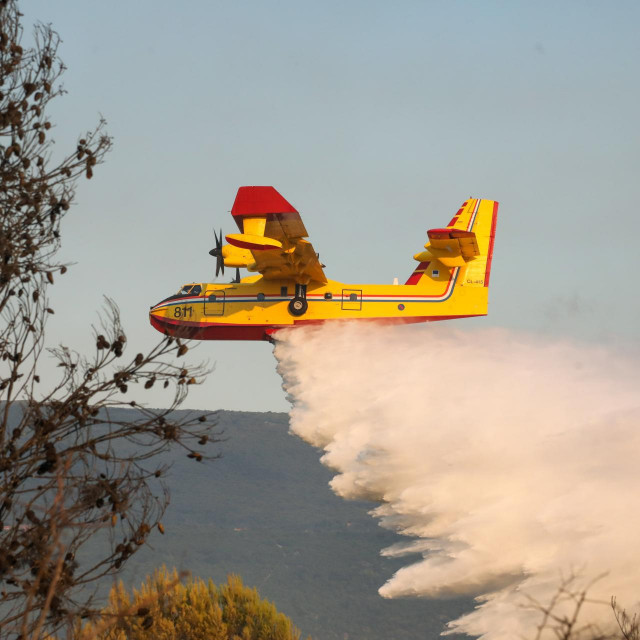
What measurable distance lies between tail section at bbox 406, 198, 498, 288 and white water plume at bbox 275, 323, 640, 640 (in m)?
1.74

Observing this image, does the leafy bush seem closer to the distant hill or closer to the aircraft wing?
the aircraft wing

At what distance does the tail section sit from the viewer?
28922 millimetres

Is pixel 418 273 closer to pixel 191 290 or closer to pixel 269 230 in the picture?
pixel 269 230

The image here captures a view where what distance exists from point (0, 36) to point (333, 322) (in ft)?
59.8

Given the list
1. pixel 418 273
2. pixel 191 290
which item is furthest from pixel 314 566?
pixel 418 273

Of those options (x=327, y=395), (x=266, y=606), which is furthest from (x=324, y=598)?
(x=327, y=395)

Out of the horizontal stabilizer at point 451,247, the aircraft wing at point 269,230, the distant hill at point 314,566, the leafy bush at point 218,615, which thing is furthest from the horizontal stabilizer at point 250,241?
the distant hill at point 314,566

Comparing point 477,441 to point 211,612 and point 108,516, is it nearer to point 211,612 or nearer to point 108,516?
point 108,516

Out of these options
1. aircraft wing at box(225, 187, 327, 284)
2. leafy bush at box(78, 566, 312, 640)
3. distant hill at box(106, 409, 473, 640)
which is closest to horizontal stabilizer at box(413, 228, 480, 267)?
aircraft wing at box(225, 187, 327, 284)

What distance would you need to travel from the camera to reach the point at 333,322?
2991 centimetres

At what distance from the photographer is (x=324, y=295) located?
2984cm

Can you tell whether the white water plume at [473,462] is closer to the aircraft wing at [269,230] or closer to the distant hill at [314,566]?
the aircraft wing at [269,230]

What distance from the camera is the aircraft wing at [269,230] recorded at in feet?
86.6

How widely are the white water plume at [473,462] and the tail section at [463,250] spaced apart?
1.74m
